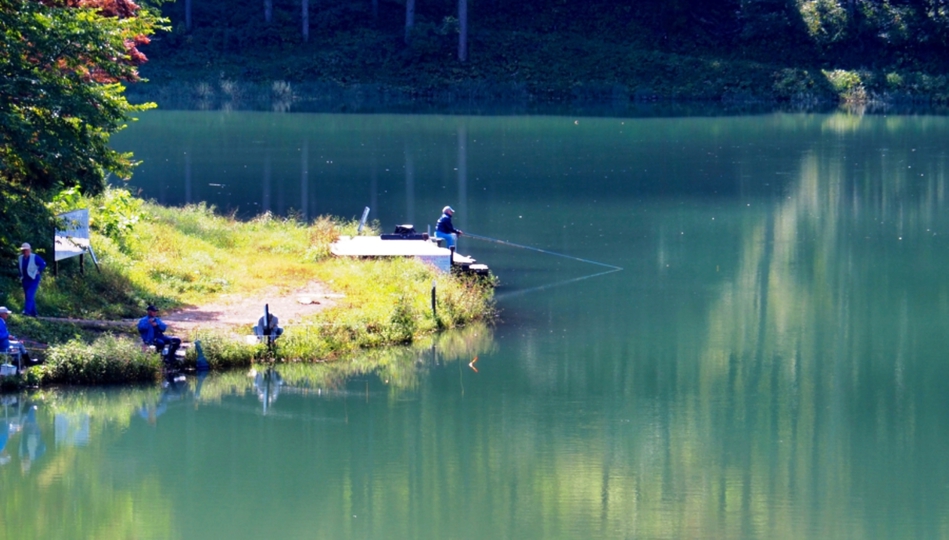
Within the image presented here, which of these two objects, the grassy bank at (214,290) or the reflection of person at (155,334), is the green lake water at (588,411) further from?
the reflection of person at (155,334)

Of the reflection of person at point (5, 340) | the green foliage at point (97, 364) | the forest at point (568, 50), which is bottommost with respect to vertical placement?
the green foliage at point (97, 364)

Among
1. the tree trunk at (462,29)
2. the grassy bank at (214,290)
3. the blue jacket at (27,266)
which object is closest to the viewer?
the grassy bank at (214,290)

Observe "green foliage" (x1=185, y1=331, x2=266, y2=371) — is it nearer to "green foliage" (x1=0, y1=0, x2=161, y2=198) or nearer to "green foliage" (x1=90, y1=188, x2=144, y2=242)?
"green foliage" (x1=0, y1=0, x2=161, y2=198)

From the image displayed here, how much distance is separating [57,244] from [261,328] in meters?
3.84

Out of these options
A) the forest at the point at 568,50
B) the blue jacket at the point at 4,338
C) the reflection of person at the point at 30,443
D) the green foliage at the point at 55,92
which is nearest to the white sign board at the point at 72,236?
the green foliage at the point at 55,92

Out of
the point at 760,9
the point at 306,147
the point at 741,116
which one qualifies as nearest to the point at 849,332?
the point at 306,147

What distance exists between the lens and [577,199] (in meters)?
35.1

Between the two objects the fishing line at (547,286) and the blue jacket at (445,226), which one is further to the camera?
the blue jacket at (445,226)

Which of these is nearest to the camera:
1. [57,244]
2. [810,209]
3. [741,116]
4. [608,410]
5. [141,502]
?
[141,502]

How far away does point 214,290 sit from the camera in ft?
73.1

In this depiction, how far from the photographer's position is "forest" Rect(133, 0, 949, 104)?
2507 inches

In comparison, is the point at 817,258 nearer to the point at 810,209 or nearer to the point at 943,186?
the point at 810,209

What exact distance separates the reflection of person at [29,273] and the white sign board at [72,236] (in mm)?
1136

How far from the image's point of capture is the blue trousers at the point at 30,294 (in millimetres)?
18891
